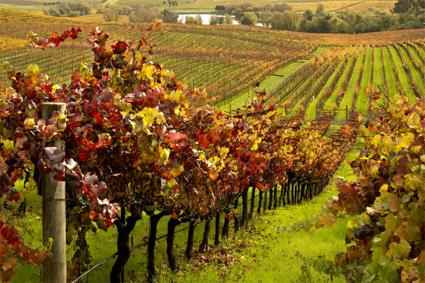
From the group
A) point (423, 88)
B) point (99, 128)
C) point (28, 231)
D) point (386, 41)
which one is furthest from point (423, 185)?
point (386, 41)

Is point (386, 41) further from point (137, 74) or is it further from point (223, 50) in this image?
point (137, 74)

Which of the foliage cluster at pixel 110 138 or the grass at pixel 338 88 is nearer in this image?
the foliage cluster at pixel 110 138

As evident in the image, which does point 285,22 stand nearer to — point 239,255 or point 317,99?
point 317,99

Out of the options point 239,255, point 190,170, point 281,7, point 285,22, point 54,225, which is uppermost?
point 281,7

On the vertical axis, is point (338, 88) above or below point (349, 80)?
below

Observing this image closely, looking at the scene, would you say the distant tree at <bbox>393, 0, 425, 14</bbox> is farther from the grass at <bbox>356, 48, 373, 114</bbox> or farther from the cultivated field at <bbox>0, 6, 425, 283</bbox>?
the cultivated field at <bbox>0, 6, 425, 283</bbox>

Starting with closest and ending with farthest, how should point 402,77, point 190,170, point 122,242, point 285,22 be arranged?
1. point 122,242
2. point 190,170
3. point 402,77
4. point 285,22

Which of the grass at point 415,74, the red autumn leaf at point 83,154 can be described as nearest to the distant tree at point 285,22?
the grass at point 415,74

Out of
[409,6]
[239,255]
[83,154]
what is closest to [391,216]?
[83,154]

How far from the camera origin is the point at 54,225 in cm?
391

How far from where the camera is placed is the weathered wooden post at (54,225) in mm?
3914

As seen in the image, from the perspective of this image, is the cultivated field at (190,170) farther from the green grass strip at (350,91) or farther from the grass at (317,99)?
the green grass strip at (350,91)

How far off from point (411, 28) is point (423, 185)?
420ft

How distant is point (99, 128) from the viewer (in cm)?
538
